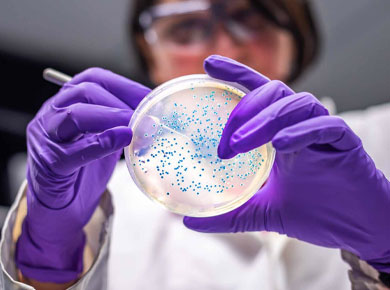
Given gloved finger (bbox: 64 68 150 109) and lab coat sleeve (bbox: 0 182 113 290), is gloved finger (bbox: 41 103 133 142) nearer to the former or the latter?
gloved finger (bbox: 64 68 150 109)

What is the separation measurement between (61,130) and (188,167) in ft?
0.71

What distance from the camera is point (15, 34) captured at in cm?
261

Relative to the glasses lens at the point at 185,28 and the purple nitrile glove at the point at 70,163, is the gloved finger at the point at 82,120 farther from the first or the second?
the glasses lens at the point at 185,28

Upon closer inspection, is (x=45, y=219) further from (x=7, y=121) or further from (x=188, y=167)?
(x=7, y=121)

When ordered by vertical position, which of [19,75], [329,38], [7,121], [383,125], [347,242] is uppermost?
[347,242]

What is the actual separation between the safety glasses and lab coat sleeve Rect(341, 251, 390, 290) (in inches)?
31.3

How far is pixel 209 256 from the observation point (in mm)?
1204

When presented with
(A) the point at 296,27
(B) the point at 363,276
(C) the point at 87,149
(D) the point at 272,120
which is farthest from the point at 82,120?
(A) the point at 296,27

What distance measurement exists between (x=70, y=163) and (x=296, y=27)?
3.21ft

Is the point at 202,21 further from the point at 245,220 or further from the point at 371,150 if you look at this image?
the point at 245,220

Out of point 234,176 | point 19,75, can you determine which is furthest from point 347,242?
point 19,75

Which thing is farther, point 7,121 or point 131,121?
point 7,121

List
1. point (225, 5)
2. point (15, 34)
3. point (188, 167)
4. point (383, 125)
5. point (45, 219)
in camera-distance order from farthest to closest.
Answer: point (15, 34) < point (225, 5) < point (383, 125) < point (45, 219) < point (188, 167)

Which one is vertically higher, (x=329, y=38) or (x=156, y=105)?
(x=156, y=105)
